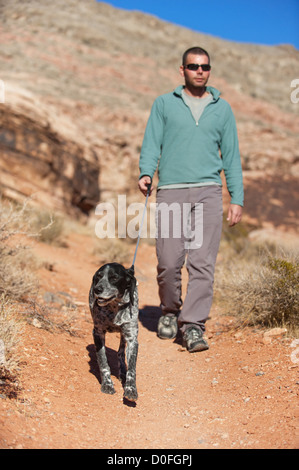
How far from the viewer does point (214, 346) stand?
14.4ft

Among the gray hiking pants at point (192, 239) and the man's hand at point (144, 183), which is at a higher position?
the man's hand at point (144, 183)

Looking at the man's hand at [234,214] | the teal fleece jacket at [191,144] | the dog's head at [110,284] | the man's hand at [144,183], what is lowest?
the dog's head at [110,284]

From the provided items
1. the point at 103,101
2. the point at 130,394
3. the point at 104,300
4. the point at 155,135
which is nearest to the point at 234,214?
the point at 155,135

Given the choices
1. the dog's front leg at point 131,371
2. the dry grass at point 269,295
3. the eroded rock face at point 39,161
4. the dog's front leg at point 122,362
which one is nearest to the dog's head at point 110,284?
the dog's front leg at point 131,371

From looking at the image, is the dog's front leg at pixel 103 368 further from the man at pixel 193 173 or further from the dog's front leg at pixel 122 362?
the man at pixel 193 173

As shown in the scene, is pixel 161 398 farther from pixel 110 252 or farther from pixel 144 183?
pixel 110 252

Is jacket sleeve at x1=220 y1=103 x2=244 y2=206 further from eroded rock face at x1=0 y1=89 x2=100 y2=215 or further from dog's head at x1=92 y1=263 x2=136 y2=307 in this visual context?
eroded rock face at x1=0 y1=89 x2=100 y2=215

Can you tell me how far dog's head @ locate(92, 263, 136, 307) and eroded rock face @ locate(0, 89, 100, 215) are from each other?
23.6ft

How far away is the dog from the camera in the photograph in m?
3.07

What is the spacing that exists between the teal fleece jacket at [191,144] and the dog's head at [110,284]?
1448 millimetres

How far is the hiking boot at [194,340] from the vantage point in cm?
416

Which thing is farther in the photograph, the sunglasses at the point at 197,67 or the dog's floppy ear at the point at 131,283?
the sunglasses at the point at 197,67

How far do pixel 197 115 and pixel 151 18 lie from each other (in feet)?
120
